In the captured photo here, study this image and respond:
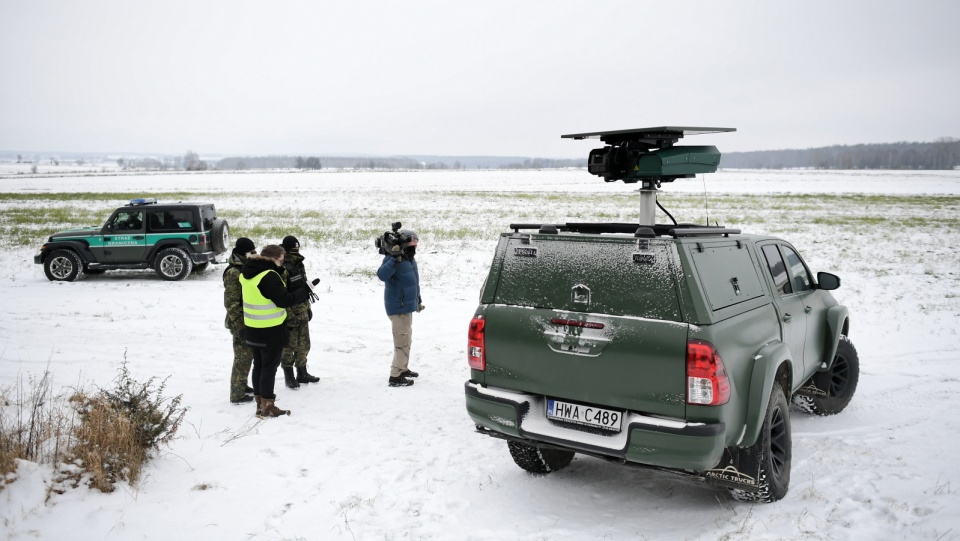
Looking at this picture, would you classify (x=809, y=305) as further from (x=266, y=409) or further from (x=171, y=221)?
(x=171, y=221)

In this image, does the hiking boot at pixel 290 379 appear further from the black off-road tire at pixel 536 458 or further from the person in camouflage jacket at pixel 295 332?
the black off-road tire at pixel 536 458

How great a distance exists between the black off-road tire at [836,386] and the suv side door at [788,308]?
34.3 inches

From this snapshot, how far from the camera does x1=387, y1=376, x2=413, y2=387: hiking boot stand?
7.40m

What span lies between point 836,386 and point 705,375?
3.77 metres

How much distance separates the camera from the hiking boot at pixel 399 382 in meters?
7.40

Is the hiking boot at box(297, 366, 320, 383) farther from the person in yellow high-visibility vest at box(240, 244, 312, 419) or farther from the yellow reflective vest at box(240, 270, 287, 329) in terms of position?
the yellow reflective vest at box(240, 270, 287, 329)

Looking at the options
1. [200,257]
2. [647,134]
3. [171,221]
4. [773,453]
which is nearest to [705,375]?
[773,453]

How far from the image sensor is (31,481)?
4426 millimetres

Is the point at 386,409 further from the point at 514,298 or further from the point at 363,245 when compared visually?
the point at 363,245

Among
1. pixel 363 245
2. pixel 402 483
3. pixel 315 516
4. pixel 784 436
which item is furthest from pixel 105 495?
pixel 363 245

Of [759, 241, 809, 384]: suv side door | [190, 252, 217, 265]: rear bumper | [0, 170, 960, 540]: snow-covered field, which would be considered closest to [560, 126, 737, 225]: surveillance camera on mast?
[759, 241, 809, 384]: suv side door

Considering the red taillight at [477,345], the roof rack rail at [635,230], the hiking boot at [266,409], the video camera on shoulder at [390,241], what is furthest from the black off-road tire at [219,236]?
the red taillight at [477,345]

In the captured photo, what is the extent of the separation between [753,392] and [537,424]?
4.89 ft

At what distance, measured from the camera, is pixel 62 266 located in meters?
14.3
